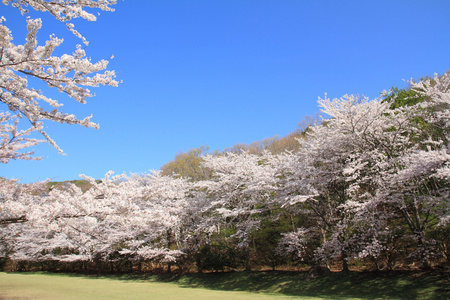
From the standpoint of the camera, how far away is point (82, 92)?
448 centimetres

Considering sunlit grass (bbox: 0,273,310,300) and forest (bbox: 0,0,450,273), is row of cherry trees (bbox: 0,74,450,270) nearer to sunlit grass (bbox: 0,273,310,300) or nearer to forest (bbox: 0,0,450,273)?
forest (bbox: 0,0,450,273)

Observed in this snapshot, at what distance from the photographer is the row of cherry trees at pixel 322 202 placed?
8117 mm

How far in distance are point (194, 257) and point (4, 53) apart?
1556cm

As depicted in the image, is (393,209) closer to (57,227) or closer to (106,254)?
(57,227)

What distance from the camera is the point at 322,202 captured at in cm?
1245

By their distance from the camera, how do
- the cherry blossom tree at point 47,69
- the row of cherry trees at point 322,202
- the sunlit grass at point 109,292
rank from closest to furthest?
the cherry blossom tree at point 47,69 < the row of cherry trees at point 322,202 < the sunlit grass at point 109,292

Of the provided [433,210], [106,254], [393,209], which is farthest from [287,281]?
[106,254]

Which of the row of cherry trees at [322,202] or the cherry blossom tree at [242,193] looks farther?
the cherry blossom tree at [242,193]

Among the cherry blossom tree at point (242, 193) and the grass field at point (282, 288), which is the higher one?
the cherry blossom tree at point (242, 193)

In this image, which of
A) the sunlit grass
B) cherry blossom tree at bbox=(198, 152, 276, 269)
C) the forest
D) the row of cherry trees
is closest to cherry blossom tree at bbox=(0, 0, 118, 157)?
the forest

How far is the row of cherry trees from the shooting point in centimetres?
812

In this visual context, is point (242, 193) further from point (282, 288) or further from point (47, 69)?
point (47, 69)

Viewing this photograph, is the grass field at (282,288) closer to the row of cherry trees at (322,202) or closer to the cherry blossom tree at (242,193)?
the row of cherry trees at (322,202)

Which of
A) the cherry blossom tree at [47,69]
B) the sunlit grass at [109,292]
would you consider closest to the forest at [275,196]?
the cherry blossom tree at [47,69]
